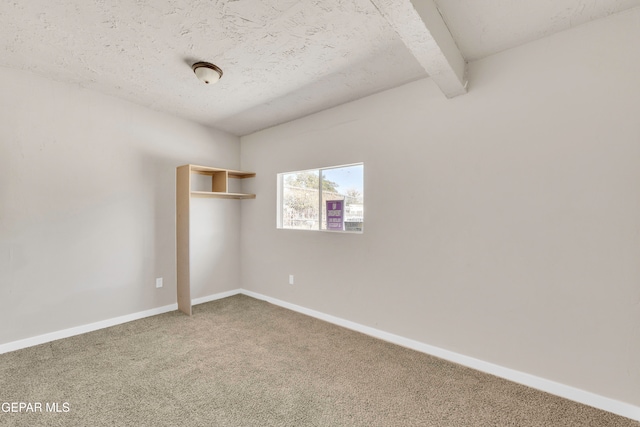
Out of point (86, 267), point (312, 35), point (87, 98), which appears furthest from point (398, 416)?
point (87, 98)

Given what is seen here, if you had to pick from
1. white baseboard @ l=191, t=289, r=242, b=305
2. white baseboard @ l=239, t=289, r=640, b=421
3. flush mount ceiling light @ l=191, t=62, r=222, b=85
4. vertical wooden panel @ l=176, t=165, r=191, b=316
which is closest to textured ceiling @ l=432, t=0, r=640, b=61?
flush mount ceiling light @ l=191, t=62, r=222, b=85

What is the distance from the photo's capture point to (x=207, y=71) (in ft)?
7.78

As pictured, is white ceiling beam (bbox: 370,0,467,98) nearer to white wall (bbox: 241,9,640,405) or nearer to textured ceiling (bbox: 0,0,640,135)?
textured ceiling (bbox: 0,0,640,135)

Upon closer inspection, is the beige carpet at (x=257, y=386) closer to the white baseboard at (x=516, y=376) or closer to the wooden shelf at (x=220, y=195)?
the white baseboard at (x=516, y=376)

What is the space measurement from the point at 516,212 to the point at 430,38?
1409 millimetres

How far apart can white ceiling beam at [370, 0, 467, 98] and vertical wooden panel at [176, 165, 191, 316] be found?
9.35ft

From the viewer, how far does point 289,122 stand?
378 centimetres

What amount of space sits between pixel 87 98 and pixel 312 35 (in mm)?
2621

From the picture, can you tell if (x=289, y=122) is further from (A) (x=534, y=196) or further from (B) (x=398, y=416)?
(B) (x=398, y=416)

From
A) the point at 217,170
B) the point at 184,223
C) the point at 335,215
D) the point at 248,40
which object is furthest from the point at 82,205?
the point at 335,215

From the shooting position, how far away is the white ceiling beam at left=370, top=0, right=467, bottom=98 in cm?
144

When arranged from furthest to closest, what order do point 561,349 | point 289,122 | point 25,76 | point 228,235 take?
point 228,235, point 289,122, point 25,76, point 561,349

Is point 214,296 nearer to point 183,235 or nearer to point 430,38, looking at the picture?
point 183,235

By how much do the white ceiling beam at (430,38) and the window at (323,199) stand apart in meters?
1.19
